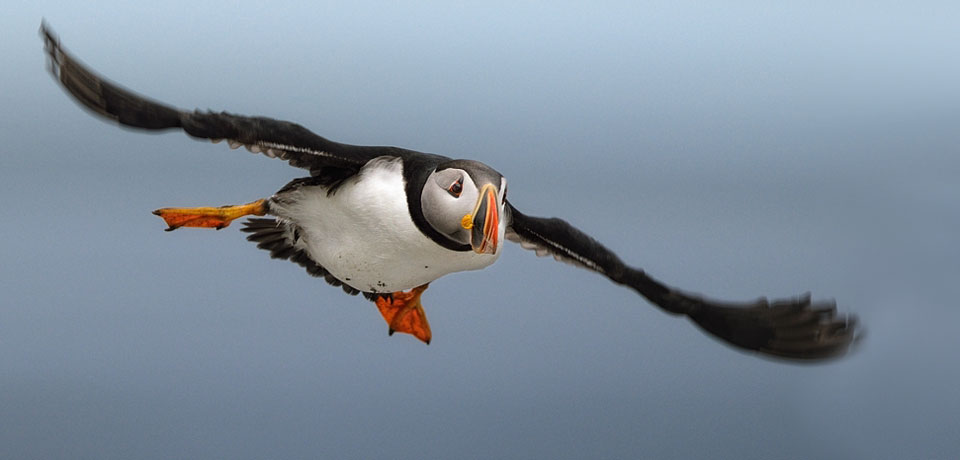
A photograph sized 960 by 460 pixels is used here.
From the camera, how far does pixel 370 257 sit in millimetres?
5637

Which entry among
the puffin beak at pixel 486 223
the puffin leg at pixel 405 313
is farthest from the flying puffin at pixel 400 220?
the puffin leg at pixel 405 313

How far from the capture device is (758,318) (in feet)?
18.2

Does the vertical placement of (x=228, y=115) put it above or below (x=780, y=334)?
above

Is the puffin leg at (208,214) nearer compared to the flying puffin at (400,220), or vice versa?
the flying puffin at (400,220)

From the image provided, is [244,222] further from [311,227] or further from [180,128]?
[180,128]

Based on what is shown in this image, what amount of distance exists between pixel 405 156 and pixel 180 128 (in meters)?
1.02

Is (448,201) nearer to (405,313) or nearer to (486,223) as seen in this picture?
(486,223)

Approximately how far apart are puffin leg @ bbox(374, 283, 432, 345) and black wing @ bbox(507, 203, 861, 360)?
1.15 m

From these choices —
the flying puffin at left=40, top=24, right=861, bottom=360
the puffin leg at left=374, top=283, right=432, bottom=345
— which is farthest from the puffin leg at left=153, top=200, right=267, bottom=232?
the puffin leg at left=374, top=283, right=432, bottom=345

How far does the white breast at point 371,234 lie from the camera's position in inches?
211

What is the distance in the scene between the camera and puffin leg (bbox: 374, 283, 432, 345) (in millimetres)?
6680

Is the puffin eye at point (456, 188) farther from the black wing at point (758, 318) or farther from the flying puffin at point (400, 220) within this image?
the black wing at point (758, 318)

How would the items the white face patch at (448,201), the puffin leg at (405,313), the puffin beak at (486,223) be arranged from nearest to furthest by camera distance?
the puffin beak at (486,223) → the white face patch at (448,201) → the puffin leg at (405,313)

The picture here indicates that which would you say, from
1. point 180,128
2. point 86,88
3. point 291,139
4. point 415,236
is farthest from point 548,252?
point 86,88
